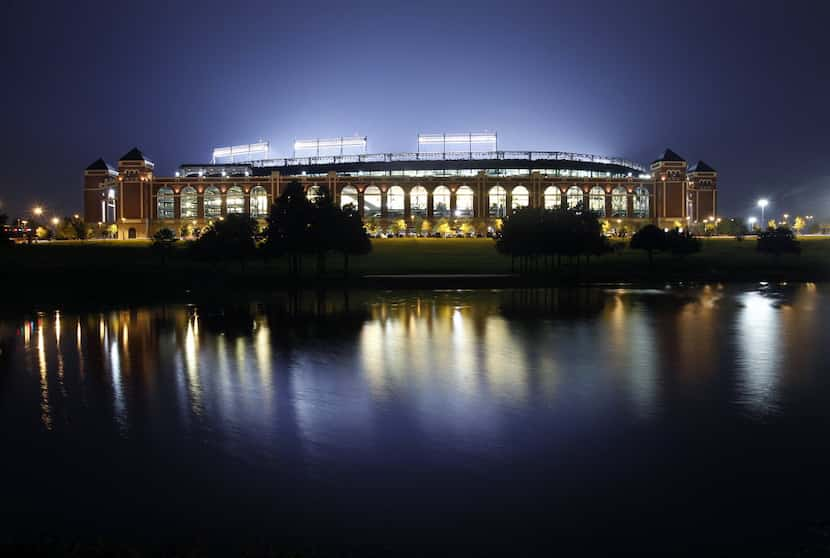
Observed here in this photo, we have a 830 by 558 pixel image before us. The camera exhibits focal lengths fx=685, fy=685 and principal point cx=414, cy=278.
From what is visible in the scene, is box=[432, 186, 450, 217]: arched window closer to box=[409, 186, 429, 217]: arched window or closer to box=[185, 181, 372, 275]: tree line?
box=[409, 186, 429, 217]: arched window

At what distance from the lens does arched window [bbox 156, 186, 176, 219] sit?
129 metres

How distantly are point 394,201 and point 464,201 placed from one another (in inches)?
513

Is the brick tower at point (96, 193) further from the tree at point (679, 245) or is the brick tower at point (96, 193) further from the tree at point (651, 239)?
the tree at point (679, 245)

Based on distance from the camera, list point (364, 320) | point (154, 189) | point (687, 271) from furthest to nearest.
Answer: point (154, 189) → point (687, 271) → point (364, 320)

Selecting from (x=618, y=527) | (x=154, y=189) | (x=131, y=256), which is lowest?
(x=618, y=527)

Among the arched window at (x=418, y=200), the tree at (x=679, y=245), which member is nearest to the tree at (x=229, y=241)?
the tree at (x=679, y=245)

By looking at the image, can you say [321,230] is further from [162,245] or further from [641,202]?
[641,202]

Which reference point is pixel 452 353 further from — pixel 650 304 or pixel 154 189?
pixel 154 189

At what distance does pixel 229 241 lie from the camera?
196ft

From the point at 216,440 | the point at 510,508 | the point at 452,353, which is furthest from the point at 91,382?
the point at 510,508

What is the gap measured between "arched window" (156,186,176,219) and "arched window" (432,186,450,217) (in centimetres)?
4882

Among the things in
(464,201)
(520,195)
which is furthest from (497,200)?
(464,201)

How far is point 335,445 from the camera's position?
1259 centimetres

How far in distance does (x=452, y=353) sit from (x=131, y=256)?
5866 centimetres
